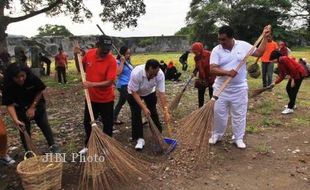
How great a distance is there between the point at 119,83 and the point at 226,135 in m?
2.13

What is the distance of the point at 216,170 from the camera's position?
521 cm

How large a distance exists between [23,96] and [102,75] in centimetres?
108

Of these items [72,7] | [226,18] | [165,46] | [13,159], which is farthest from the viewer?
[165,46]

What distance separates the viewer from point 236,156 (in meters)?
5.67

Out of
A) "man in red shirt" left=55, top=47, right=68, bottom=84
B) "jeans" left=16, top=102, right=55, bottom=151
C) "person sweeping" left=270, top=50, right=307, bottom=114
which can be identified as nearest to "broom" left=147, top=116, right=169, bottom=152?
"jeans" left=16, top=102, right=55, bottom=151

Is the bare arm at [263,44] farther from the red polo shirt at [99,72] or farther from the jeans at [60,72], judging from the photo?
the jeans at [60,72]

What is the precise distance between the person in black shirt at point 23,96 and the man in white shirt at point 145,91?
1292 mm

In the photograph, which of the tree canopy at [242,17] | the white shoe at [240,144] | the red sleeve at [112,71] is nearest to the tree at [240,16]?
the tree canopy at [242,17]

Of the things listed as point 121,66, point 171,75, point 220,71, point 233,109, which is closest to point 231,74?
point 220,71

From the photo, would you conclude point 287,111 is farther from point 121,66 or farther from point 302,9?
point 302,9

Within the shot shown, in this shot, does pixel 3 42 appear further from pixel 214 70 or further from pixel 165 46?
pixel 165 46

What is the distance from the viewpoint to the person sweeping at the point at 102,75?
509 centimetres

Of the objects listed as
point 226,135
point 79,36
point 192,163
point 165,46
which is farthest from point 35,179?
point 165,46

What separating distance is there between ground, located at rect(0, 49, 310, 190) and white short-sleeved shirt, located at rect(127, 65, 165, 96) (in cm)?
96
